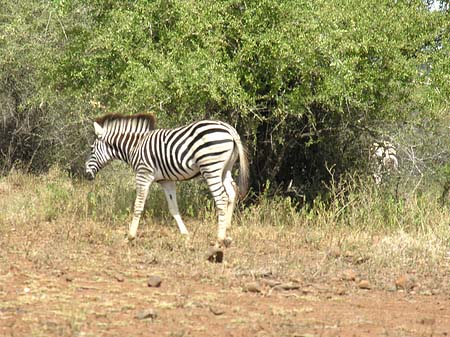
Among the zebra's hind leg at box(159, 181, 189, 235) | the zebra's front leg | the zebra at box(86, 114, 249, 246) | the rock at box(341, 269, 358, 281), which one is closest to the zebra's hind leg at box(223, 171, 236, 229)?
the zebra at box(86, 114, 249, 246)

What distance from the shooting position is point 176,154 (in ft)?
36.8

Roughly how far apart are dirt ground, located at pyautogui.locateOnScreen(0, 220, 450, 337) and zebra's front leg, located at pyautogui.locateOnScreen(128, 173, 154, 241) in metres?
0.45

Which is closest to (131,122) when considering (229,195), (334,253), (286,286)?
(229,195)

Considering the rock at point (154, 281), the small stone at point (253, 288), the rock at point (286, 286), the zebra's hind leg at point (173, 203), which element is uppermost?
the zebra's hind leg at point (173, 203)

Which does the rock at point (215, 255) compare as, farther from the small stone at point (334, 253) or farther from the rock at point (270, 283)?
the small stone at point (334, 253)

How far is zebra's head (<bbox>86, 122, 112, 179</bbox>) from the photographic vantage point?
12.1m

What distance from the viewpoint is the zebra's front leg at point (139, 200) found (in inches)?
430

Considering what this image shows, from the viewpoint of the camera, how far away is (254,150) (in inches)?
514

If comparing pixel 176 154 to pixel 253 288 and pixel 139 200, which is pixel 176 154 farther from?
pixel 253 288

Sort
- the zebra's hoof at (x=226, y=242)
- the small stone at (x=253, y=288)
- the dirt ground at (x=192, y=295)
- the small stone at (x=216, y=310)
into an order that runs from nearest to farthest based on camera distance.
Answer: the dirt ground at (x=192, y=295) < the small stone at (x=216, y=310) < the small stone at (x=253, y=288) < the zebra's hoof at (x=226, y=242)

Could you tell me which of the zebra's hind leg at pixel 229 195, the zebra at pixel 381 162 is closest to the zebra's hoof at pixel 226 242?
the zebra's hind leg at pixel 229 195

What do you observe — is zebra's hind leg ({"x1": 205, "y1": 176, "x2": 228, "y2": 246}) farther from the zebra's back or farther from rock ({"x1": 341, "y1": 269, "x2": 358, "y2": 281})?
rock ({"x1": 341, "y1": 269, "x2": 358, "y2": 281})

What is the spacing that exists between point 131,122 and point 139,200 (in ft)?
4.28

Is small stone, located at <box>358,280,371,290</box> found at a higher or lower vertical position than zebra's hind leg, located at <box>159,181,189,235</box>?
lower
